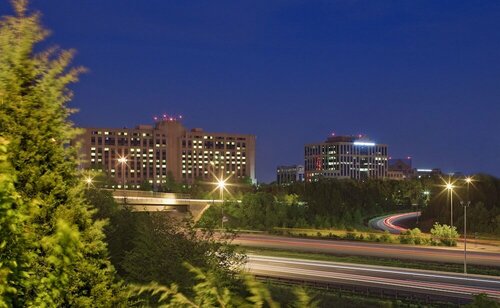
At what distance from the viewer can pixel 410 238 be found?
66812 millimetres

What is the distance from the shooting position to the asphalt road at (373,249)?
53.4 meters

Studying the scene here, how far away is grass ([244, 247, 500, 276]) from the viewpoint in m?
47.4

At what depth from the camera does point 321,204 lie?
109m

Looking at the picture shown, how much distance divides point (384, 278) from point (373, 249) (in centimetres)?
1630

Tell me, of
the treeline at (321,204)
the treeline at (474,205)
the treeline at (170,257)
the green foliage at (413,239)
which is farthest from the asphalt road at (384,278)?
the treeline at (474,205)

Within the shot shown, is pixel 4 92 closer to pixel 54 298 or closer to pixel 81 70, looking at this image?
pixel 81 70

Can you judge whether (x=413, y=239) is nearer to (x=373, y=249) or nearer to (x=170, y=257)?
(x=373, y=249)

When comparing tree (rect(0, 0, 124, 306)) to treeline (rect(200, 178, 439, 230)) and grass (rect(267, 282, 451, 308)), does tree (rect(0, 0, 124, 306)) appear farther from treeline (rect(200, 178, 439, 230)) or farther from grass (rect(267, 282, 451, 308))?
treeline (rect(200, 178, 439, 230))

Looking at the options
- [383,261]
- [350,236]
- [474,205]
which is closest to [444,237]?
[350,236]

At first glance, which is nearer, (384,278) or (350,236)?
(384,278)

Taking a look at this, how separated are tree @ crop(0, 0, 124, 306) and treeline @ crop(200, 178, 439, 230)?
6735cm

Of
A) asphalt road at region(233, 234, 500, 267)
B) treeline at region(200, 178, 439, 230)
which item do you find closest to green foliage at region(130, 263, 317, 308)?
asphalt road at region(233, 234, 500, 267)

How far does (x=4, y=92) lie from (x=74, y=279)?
7.38 ft

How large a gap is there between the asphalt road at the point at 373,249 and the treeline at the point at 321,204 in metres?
9.05
